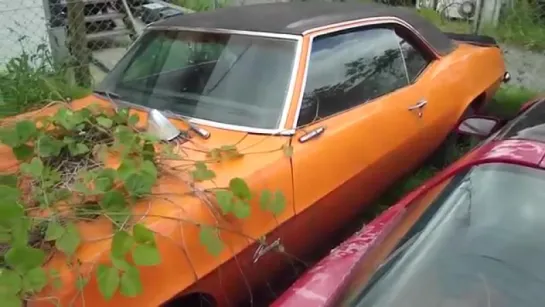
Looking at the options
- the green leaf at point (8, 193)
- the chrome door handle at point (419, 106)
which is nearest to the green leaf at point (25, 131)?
the green leaf at point (8, 193)

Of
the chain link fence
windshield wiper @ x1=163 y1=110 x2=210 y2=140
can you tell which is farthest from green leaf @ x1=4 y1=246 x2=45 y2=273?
the chain link fence

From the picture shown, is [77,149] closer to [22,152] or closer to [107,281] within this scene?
[22,152]

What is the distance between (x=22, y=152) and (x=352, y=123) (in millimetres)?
1661

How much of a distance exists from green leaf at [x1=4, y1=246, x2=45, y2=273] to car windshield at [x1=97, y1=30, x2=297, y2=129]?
1.28m

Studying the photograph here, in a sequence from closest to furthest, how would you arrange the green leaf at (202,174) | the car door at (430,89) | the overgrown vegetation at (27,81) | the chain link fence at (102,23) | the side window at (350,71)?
the green leaf at (202,174)
the side window at (350,71)
the car door at (430,89)
the overgrown vegetation at (27,81)
the chain link fence at (102,23)

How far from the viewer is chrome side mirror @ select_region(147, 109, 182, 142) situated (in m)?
2.92

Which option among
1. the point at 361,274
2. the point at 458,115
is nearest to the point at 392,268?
the point at 361,274

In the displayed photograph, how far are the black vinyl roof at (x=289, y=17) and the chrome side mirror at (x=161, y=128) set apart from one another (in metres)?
0.81

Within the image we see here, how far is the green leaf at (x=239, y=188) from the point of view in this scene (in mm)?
2574

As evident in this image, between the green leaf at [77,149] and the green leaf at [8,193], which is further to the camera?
the green leaf at [77,149]

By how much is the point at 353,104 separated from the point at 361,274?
1605 mm

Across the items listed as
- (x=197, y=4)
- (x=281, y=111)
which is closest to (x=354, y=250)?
(x=281, y=111)

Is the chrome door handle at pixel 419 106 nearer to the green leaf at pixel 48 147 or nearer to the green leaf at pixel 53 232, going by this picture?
the green leaf at pixel 48 147

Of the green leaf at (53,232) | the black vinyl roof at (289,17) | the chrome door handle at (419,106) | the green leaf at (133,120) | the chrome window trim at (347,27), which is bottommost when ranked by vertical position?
the chrome door handle at (419,106)
